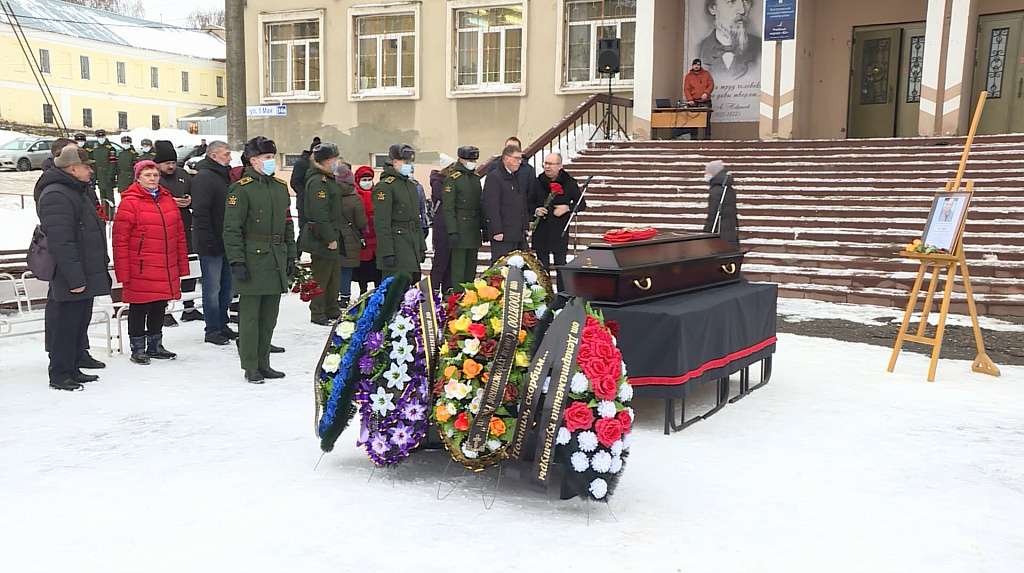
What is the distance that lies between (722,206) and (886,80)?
9.63m

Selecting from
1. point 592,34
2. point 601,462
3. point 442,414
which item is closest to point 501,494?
point 442,414

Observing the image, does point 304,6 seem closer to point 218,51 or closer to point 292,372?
A: point 292,372

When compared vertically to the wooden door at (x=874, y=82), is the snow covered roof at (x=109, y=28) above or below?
above

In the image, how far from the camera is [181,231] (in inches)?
269

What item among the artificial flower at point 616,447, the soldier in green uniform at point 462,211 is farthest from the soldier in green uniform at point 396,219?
the artificial flower at point 616,447

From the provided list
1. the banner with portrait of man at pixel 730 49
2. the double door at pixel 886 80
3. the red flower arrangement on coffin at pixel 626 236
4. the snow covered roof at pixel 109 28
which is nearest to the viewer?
the red flower arrangement on coffin at pixel 626 236

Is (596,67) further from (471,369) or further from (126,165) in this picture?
(471,369)

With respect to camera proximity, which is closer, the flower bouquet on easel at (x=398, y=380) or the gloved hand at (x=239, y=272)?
the flower bouquet on easel at (x=398, y=380)

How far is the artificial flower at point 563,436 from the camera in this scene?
383 cm

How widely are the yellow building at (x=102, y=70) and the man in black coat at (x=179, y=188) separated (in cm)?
3274

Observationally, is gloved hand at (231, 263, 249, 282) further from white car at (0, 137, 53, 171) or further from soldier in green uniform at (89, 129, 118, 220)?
white car at (0, 137, 53, 171)

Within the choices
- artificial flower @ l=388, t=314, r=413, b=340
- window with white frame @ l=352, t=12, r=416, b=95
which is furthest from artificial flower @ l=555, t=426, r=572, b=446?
window with white frame @ l=352, t=12, r=416, b=95

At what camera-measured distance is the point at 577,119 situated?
17.1 m

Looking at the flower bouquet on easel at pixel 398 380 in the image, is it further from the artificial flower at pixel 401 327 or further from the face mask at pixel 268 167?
the face mask at pixel 268 167
